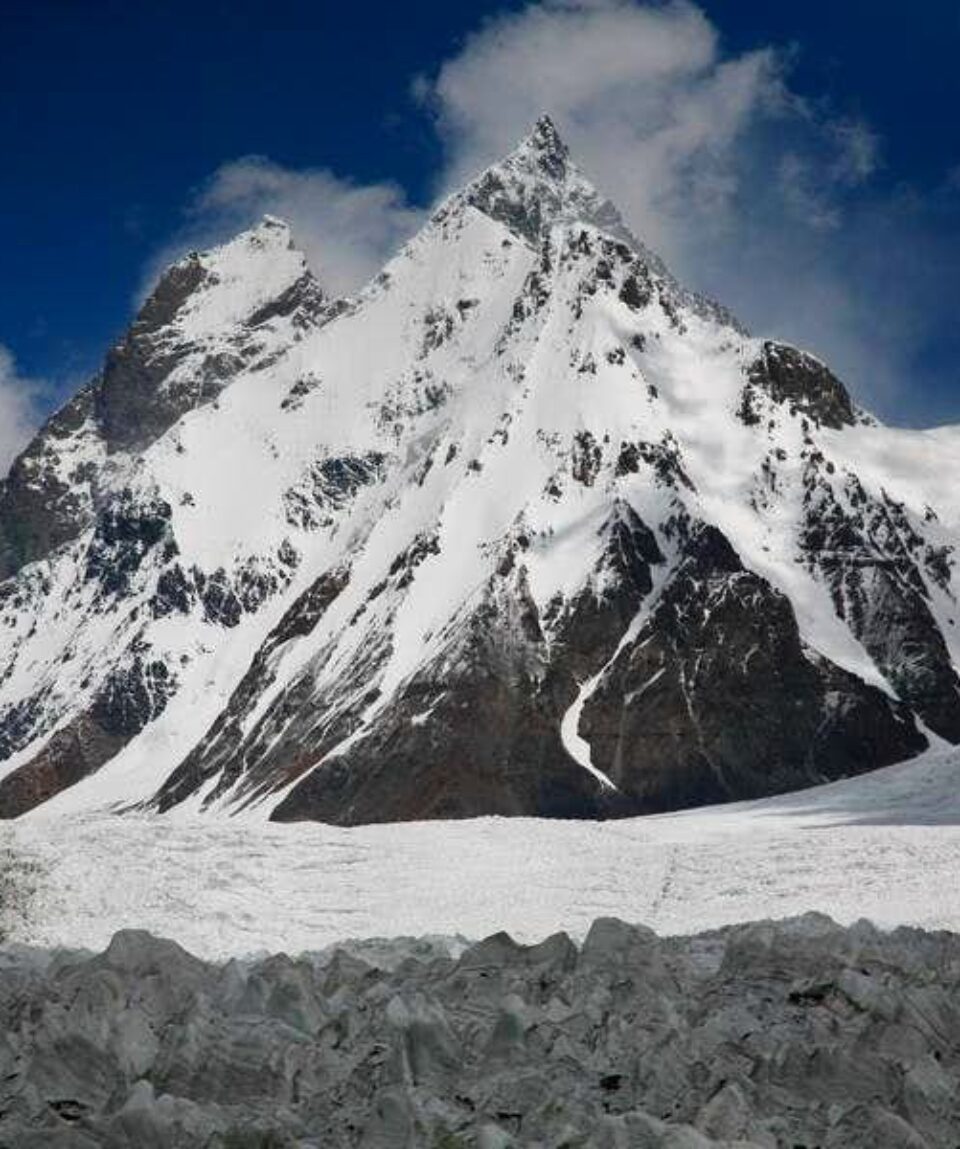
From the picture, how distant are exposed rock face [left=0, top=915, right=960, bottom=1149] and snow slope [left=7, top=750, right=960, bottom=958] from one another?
506 inches

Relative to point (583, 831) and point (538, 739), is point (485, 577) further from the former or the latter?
point (583, 831)

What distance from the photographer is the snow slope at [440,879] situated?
129 ft

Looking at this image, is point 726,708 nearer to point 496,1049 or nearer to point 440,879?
point 440,879

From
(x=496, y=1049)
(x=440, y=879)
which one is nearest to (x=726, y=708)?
(x=440, y=879)

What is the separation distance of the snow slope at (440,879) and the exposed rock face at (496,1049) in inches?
506

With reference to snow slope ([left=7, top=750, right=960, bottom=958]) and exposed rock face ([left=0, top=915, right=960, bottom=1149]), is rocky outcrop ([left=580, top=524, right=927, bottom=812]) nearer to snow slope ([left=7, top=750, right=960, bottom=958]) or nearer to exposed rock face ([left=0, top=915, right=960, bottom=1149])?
snow slope ([left=7, top=750, right=960, bottom=958])

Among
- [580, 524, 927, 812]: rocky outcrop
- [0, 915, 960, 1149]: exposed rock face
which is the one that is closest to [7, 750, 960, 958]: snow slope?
[0, 915, 960, 1149]: exposed rock face

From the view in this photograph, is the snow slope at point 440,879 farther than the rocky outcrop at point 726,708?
No

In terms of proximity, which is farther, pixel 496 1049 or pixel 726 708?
pixel 726 708

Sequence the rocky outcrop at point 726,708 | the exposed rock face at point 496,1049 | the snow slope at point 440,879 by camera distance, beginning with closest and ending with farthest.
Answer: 1. the exposed rock face at point 496,1049
2. the snow slope at point 440,879
3. the rocky outcrop at point 726,708

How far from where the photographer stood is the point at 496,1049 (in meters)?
20.5

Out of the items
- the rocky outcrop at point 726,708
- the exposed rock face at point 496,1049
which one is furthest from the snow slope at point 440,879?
the rocky outcrop at point 726,708

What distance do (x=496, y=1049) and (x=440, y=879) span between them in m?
24.4

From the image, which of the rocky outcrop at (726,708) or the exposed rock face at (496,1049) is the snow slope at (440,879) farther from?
the rocky outcrop at (726,708)
